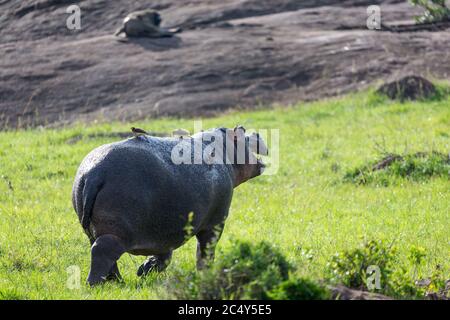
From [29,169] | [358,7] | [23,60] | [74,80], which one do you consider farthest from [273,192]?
[358,7]

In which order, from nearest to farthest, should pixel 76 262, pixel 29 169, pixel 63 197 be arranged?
pixel 76 262 < pixel 63 197 < pixel 29 169

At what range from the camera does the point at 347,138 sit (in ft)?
56.2

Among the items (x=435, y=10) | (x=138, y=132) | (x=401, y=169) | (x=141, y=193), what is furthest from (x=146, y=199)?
(x=401, y=169)

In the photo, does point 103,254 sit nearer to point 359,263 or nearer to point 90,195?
point 90,195

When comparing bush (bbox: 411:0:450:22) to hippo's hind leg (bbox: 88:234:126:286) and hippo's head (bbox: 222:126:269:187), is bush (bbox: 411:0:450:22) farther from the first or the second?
hippo's hind leg (bbox: 88:234:126:286)

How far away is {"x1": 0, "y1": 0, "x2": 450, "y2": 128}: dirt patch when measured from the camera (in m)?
22.8

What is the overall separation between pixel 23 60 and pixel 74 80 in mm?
2280

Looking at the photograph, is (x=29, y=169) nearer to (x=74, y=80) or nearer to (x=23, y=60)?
(x=74, y=80)

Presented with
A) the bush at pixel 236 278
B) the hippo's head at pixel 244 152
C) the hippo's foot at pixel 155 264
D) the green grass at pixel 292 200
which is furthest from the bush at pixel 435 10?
the bush at pixel 236 278

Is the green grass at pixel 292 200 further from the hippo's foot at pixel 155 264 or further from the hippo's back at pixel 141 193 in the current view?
the hippo's back at pixel 141 193

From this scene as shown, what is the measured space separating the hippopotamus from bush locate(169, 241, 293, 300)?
522mm

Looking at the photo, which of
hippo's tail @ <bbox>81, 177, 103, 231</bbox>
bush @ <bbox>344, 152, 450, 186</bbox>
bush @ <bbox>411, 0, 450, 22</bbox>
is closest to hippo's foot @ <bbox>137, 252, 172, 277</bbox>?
hippo's tail @ <bbox>81, 177, 103, 231</bbox>

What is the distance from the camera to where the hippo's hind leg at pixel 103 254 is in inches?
295
